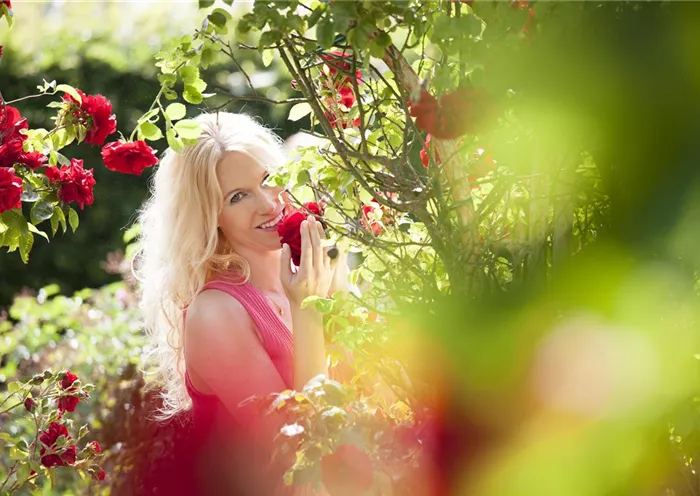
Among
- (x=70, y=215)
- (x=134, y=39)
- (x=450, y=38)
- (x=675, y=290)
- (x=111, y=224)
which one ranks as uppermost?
(x=450, y=38)

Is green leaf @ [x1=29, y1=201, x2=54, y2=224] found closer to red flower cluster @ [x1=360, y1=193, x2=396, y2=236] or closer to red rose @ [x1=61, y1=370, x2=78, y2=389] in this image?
red rose @ [x1=61, y1=370, x2=78, y2=389]

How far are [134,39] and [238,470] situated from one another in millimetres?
5752

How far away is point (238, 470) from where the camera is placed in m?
2.63

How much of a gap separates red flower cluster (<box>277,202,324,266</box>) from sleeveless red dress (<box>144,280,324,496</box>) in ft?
1.56

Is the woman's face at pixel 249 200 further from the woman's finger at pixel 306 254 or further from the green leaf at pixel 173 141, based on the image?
the green leaf at pixel 173 141

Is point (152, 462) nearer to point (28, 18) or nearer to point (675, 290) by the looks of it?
point (675, 290)

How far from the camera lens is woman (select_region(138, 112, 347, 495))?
A: 2490 mm

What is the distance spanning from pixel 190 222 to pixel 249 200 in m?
0.18

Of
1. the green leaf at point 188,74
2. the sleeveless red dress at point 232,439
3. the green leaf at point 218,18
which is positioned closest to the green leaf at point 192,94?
the green leaf at point 188,74

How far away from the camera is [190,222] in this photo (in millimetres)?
2594

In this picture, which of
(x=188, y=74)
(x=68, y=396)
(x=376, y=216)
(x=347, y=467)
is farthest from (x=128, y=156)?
(x=347, y=467)

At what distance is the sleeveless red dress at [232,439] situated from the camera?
258 cm

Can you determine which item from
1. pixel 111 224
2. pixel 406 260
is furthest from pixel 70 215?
pixel 111 224

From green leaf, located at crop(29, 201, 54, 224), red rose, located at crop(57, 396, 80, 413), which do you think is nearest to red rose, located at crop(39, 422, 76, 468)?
red rose, located at crop(57, 396, 80, 413)
